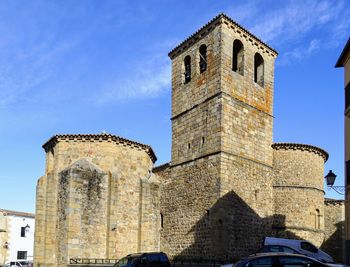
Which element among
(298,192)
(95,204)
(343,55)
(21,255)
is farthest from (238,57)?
(21,255)

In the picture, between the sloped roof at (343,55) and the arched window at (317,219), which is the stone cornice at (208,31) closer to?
the sloped roof at (343,55)

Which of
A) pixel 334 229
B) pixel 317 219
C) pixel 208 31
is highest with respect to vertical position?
pixel 208 31

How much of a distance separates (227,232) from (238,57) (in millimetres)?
9586

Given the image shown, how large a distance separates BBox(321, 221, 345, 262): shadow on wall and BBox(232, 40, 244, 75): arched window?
471 inches

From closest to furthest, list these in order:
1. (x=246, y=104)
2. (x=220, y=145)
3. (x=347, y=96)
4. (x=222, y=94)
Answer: (x=347, y=96) → (x=220, y=145) → (x=222, y=94) → (x=246, y=104)

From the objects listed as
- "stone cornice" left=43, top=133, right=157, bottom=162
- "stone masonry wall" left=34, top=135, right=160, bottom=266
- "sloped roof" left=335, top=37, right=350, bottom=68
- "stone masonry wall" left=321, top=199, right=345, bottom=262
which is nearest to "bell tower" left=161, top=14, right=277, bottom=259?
"stone masonry wall" left=34, top=135, right=160, bottom=266

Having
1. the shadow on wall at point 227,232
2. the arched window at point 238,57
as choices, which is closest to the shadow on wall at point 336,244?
the shadow on wall at point 227,232

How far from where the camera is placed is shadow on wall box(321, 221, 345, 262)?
27.9 m

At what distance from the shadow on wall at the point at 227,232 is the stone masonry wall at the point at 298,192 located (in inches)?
68.5

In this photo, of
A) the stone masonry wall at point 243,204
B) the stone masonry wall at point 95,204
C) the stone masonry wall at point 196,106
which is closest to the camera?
the stone masonry wall at point 243,204

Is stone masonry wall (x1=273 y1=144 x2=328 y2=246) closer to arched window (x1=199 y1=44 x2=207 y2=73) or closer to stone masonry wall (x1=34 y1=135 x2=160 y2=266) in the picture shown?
arched window (x1=199 y1=44 x2=207 y2=73)

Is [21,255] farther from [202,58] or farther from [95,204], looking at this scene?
[202,58]

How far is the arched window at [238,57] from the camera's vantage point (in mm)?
24703

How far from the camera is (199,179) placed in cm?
2291
